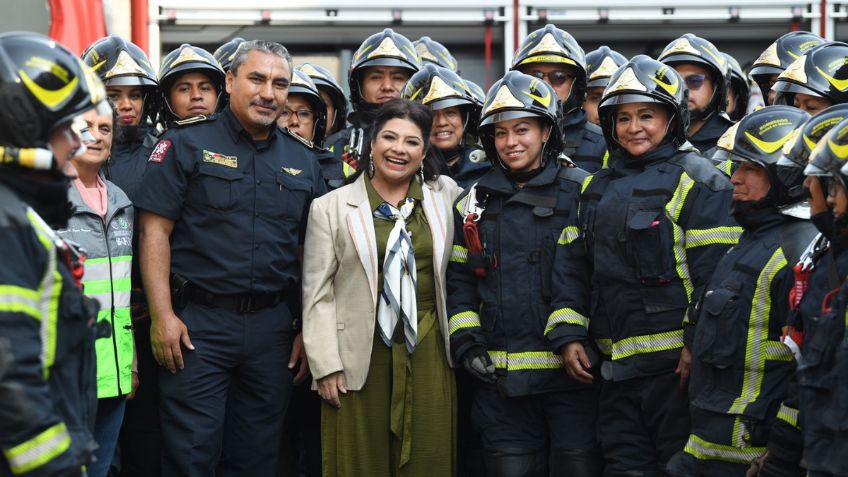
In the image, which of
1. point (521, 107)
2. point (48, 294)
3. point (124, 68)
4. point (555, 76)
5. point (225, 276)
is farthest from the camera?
point (555, 76)

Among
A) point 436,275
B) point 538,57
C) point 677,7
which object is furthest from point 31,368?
point 677,7

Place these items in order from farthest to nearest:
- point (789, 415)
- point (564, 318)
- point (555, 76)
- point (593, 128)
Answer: point (555, 76) < point (593, 128) < point (564, 318) < point (789, 415)

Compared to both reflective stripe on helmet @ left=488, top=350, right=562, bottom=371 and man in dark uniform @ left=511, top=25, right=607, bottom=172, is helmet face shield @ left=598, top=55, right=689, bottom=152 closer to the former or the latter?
reflective stripe on helmet @ left=488, top=350, right=562, bottom=371

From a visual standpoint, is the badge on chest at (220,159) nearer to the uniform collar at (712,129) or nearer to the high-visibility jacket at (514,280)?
the high-visibility jacket at (514,280)

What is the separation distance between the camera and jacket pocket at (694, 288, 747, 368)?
441cm

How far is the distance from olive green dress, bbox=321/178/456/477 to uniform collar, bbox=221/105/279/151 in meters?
0.67

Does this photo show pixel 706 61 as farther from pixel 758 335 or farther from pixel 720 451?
pixel 720 451

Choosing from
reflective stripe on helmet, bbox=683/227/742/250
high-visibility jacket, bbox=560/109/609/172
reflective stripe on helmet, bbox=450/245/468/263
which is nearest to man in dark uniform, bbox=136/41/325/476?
reflective stripe on helmet, bbox=450/245/468/263

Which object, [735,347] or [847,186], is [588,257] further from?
[847,186]

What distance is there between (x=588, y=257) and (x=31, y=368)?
9.79 ft

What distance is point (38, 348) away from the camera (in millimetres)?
3061

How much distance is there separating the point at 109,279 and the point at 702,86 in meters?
3.48

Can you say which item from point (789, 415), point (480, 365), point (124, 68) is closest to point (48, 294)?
point (789, 415)

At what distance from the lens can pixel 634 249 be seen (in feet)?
16.8
